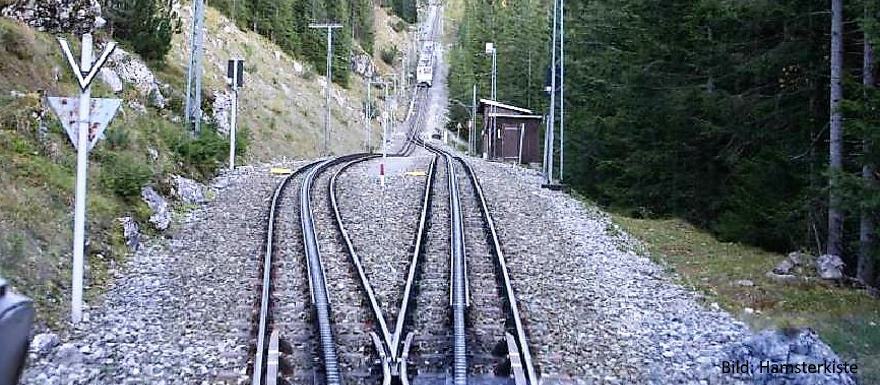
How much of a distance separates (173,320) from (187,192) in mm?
10137

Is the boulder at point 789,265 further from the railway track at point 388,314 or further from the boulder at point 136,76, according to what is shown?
the boulder at point 136,76

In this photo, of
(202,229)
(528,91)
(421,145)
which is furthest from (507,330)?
(421,145)

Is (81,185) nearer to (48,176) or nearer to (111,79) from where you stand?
(48,176)

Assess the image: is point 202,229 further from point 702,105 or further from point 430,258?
point 702,105

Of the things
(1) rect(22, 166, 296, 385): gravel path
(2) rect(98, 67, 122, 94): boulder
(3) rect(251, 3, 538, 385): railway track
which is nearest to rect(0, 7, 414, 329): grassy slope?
(1) rect(22, 166, 296, 385): gravel path

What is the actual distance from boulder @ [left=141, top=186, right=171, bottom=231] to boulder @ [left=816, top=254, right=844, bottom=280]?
1044 centimetres

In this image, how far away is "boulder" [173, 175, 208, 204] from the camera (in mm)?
18875

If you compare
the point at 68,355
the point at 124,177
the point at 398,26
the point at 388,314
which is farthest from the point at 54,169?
the point at 398,26

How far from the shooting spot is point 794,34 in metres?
15.9

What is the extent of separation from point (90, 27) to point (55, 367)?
16.9 m

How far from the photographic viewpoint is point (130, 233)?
45.9ft

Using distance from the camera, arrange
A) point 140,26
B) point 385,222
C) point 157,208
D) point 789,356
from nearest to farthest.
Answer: point 789,356
point 157,208
point 385,222
point 140,26

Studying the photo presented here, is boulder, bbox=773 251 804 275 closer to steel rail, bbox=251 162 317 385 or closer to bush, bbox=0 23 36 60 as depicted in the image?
steel rail, bbox=251 162 317 385

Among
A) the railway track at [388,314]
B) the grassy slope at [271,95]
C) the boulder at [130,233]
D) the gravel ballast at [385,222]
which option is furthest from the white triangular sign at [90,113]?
the grassy slope at [271,95]
